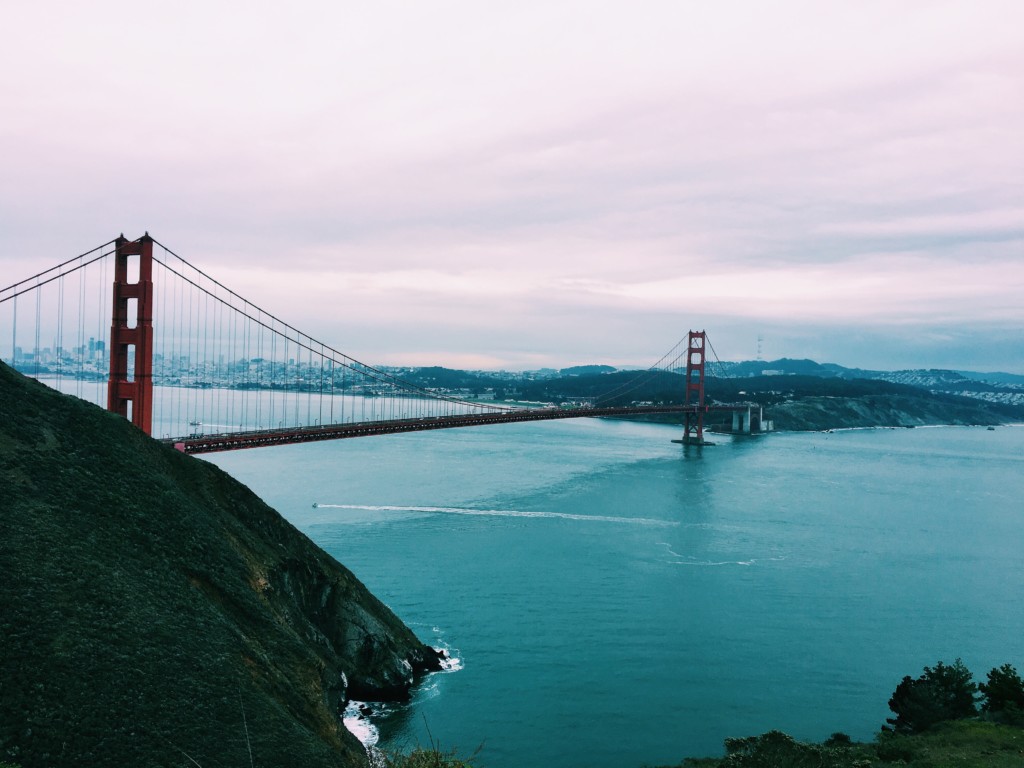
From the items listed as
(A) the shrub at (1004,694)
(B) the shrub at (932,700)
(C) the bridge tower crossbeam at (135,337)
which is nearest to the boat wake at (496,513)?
(C) the bridge tower crossbeam at (135,337)

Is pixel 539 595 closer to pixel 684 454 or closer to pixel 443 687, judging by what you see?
pixel 443 687

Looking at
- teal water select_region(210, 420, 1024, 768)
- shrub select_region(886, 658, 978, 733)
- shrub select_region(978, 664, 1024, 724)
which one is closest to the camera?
shrub select_region(886, 658, 978, 733)

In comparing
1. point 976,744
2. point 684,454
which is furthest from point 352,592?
point 684,454

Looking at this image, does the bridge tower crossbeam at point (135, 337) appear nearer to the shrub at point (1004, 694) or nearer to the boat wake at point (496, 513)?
the boat wake at point (496, 513)

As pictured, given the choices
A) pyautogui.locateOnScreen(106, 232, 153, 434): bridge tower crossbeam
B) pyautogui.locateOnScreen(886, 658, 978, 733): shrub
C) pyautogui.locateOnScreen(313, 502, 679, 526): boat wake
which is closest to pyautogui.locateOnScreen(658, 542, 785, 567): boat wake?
pyautogui.locateOnScreen(313, 502, 679, 526): boat wake

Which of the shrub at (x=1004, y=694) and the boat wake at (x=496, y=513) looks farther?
the boat wake at (x=496, y=513)

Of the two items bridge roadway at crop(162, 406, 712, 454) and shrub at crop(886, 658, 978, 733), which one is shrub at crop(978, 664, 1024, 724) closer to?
shrub at crop(886, 658, 978, 733)
